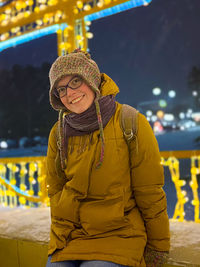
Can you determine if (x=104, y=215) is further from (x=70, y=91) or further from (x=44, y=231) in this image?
(x=44, y=231)

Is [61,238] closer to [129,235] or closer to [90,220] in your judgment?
[90,220]

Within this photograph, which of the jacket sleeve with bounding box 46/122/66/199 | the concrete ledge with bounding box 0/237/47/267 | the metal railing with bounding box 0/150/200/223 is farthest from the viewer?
the metal railing with bounding box 0/150/200/223

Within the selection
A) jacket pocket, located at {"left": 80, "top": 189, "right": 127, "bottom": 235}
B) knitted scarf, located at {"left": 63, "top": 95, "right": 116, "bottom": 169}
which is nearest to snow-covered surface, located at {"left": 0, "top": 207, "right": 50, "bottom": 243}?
jacket pocket, located at {"left": 80, "top": 189, "right": 127, "bottom": 235}

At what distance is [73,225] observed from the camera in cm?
118

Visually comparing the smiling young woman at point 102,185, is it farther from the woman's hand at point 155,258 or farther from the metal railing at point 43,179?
the metal railing at point 43,179

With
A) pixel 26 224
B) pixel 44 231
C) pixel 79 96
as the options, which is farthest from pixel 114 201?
pixel 26 224

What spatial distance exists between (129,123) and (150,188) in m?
0.30

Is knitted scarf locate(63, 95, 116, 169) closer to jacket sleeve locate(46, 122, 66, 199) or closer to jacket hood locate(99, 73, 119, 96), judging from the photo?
jacket hood locate(99, 73, 119, 96)

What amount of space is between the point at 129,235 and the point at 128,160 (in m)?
0.32

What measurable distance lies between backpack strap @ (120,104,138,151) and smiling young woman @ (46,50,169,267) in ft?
0.07

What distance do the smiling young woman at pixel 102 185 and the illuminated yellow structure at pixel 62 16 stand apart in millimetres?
2122

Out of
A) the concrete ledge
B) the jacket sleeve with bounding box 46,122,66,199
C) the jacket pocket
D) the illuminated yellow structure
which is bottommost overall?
the concrete ledge

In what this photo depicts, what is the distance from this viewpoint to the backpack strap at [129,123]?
1146 millimetres

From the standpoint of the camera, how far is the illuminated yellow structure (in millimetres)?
3131
